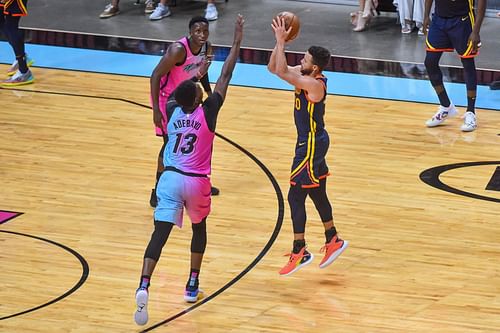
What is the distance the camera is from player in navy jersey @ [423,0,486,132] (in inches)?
437

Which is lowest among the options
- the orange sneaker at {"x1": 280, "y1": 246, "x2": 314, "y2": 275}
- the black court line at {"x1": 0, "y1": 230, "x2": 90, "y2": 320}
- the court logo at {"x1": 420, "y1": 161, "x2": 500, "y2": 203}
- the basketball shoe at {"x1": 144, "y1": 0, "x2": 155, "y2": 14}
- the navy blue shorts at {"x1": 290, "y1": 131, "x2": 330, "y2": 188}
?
the basketball shoe at {"x1": 144, "y1": 0, "x2": 155, "y2": 14}

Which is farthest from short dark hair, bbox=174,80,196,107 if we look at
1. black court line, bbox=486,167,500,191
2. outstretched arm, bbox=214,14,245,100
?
black court line, bbox=486,167,500,191

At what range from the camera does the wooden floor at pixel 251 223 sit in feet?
24.6

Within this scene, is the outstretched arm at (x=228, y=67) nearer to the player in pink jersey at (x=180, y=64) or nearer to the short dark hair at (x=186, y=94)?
the short dark hair at (x=186, y=94)

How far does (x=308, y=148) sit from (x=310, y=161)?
0.31ft

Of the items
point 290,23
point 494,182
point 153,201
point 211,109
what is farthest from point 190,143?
point 494,182

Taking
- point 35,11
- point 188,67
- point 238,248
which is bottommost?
point 35,11

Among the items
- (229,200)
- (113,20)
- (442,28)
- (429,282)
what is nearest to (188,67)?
(229,200)

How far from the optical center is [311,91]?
771 centimetres

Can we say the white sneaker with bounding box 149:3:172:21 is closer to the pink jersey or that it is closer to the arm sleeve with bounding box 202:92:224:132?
the pink jersey

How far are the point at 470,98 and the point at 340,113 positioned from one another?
1.41 m

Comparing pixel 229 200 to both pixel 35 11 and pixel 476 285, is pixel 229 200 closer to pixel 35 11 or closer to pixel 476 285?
pixel 476 285

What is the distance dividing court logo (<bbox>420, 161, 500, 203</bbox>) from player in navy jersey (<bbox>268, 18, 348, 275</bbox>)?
77.6 inches

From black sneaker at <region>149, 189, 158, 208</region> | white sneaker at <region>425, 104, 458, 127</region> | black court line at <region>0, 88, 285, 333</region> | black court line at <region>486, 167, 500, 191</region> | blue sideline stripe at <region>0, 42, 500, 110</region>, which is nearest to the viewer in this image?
black court line at <region>0, 88, 285, 333</region>
